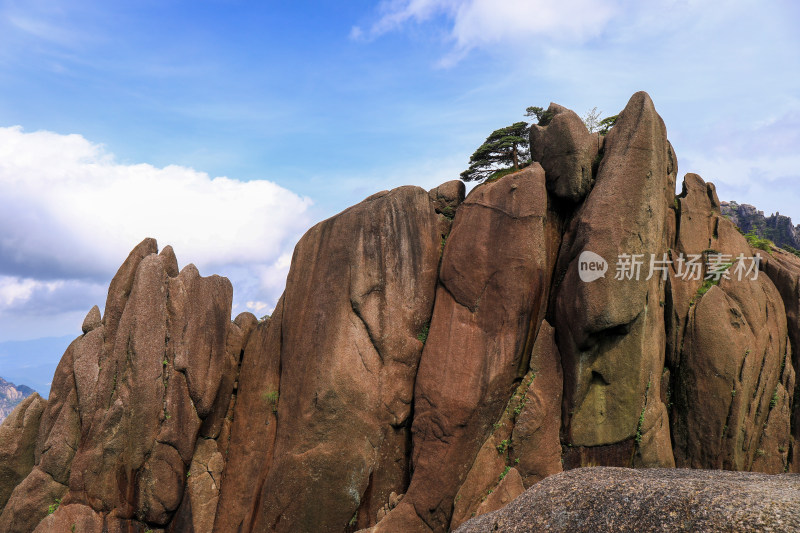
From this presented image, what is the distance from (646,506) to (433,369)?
9960mm

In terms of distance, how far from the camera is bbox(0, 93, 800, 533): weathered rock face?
21.3m

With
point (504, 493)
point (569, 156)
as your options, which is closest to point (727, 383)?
point (504, 493)

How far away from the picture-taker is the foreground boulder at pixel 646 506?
1226cm

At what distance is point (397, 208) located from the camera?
79.5 feet

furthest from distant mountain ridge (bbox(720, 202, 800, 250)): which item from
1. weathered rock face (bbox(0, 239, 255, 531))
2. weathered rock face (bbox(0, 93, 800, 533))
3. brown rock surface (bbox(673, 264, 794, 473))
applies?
weathered rock face (bbox(0, 239, 255, 531))

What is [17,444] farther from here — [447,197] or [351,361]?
[447,197]

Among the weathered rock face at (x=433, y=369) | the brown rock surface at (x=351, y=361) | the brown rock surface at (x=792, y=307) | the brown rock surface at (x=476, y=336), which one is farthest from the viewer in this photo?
the brown rock surface at (x=792, y=307)

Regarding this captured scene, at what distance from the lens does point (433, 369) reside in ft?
72.5

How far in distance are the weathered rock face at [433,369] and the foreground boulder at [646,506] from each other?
4770mm

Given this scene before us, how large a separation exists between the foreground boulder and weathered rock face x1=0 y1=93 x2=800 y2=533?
4.77m

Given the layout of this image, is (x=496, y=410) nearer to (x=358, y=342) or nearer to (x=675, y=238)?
(x=358, y=342)

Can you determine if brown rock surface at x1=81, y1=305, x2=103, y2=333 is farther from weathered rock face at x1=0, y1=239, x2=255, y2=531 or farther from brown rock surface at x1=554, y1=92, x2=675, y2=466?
brown rock surface at x1=554, y1=92, x2=675, y2=466

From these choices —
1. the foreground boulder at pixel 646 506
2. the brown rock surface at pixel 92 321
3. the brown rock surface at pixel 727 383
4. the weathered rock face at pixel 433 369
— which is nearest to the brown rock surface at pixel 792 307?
the weathered rock face at pixel 433 369

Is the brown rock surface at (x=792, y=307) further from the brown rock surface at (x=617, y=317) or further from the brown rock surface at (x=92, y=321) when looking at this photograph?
the brown rock surface at (x=92, y=321)
